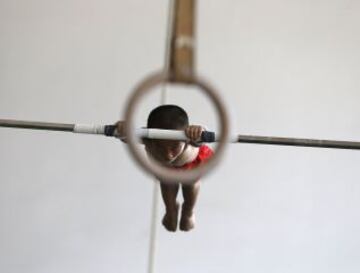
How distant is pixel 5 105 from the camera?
1.90 meters

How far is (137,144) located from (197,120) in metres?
1.41

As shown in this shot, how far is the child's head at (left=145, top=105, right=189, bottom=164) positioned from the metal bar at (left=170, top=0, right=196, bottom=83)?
0.76 meters

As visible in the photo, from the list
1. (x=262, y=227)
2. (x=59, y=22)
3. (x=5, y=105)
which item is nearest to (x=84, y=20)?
Answer: (x=59, y=22)

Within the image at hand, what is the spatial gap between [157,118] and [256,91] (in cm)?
77

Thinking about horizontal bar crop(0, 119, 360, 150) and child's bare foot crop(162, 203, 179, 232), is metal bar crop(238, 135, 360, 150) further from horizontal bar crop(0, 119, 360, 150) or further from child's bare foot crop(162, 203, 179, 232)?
child's bare foot crop(162, 203, 179, 232)

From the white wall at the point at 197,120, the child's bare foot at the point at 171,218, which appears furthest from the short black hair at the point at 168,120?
the white wall at the point at 197,120

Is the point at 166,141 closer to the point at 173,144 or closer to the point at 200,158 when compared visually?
the point at 173,144

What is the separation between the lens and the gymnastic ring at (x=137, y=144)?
49cm

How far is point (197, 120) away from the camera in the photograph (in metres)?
1.92

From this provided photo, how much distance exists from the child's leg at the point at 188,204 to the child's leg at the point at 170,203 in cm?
2

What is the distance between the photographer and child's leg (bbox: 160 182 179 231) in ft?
4.80

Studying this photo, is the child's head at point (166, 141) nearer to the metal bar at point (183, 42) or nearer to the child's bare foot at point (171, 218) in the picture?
the child's bare foot at point (171, 218)

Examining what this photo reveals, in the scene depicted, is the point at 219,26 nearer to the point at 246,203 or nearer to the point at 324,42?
the point at 324,42

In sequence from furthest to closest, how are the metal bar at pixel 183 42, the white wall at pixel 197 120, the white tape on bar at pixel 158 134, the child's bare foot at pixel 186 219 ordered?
the white wall at pixel 197 120, the child's bare foot at pixel 186 219, the white tape on bar at pixel 158 134, the metal bar at pixel 183 42
